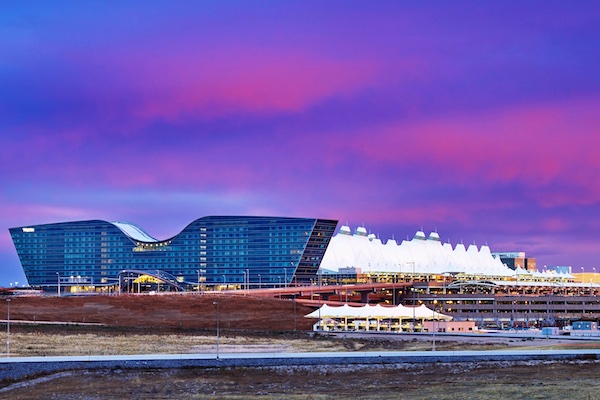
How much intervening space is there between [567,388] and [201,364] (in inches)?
927

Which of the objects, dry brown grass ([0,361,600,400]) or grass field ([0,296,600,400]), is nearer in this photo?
dry brown grass ([0,361,600,400])

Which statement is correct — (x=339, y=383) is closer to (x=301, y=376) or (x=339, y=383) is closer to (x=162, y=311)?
(x=301, y=376)

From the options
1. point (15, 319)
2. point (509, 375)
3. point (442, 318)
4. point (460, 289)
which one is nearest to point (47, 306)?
point (15, 319)

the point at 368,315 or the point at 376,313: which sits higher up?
the point at 376,313

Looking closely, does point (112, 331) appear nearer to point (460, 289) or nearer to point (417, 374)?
point (417, 374)

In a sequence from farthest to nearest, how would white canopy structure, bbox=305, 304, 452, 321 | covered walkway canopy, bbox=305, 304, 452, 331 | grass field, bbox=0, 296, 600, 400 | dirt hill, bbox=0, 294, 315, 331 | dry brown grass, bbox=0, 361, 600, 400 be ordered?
dirt hill, bbox=0, 294, 315, 331 < covered walkway canopy, bbox=305, 304, 452, 331 < white canopy structure, bbox=305, 304, 452, 321 < grass field, bbox=0, 296, 600, 400 < dry brown grass, bbox=0, 361, 600, 400

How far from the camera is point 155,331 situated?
352ft

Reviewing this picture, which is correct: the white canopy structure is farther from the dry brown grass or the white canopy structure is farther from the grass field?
the dry brown grass

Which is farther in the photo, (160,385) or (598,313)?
(598,313)

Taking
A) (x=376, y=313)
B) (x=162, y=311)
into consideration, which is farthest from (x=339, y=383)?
(x=162, y=311)

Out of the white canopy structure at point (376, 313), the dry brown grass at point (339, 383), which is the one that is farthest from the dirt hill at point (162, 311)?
the dry brown grass at point (339, 383)

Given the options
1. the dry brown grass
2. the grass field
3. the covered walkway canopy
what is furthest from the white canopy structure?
the dry brown grass

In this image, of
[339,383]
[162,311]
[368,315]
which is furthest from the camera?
[162,311]

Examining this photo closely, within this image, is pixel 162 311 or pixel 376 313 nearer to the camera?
pixel 376 313
